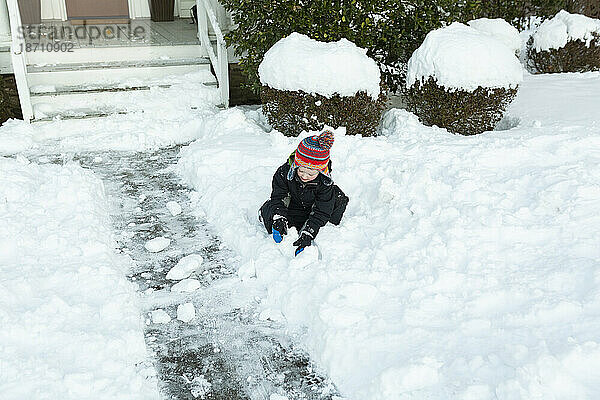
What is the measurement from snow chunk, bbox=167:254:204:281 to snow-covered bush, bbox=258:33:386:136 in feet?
7.65

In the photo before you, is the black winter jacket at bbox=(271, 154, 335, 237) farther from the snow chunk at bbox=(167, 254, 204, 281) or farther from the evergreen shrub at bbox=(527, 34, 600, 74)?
the evergreen shrub at bbox=(527, 34, 600, 74)

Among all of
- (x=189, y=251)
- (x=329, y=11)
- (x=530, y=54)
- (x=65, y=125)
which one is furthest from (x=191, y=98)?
(x=530, y=54)

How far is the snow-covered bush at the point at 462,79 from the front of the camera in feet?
18.4

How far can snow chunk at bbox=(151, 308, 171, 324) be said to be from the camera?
10.5ft

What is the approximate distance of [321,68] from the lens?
18.0 ft

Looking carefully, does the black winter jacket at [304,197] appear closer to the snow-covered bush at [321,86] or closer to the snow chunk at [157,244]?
the snow chunk at [157,244]

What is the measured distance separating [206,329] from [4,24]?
5.49 meters

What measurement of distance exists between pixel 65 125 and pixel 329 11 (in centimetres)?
341

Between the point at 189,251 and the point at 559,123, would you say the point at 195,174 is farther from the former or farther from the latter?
the point at 559,123

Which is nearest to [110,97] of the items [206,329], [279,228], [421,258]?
[279,228]

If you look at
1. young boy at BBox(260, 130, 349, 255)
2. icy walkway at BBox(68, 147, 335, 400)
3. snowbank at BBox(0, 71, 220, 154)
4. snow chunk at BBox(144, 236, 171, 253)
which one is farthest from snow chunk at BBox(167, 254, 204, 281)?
snowbank at BBox(0, 71, 220, 154)

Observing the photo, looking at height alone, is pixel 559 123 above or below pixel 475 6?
below

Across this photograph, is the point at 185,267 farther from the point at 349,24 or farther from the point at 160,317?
the point at 349,24

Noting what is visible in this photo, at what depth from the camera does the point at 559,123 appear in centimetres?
559
